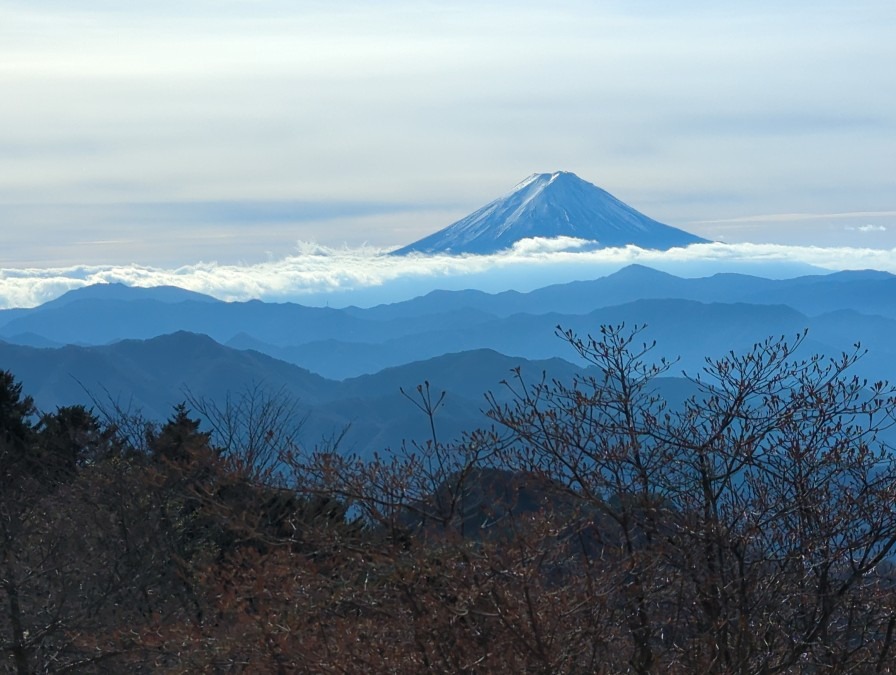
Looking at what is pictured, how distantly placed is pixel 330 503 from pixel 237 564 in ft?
6.54

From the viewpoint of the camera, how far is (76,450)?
2316 cm

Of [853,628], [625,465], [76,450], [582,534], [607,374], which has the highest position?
[607,374]

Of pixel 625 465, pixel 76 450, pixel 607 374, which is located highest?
pixel 607 374

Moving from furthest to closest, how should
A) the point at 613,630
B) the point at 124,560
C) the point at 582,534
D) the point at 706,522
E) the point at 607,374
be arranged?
the point at 124,560 → the point at 607,374 → the point at 582,534 → the point at 706,522 → the point at 613,630

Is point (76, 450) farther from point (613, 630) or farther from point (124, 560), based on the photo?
point (613, 630)

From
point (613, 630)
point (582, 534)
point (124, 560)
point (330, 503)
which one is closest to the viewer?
point (613, 630)

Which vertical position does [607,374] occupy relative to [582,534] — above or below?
above

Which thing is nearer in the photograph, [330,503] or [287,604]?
[287,604]

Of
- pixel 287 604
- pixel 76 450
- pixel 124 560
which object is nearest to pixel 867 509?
pixel 287 604

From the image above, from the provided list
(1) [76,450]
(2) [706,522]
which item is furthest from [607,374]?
(1) [76,450]

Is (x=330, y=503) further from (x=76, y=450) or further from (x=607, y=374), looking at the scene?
(x=76, y=450)

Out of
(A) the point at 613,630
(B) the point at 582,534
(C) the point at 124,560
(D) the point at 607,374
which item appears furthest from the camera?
(C) the point at 124,560

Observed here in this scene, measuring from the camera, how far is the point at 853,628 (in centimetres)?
645

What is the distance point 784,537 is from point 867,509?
52 cm
